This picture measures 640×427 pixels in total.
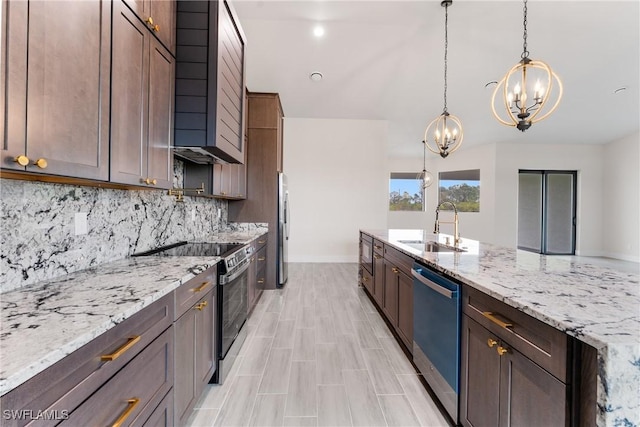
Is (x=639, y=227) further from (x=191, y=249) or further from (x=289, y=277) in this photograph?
(x=191, y=249)

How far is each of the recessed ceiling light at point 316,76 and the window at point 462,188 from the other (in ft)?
18.2

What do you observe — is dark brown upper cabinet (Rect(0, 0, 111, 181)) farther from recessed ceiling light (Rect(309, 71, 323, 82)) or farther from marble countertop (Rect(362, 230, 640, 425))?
recessed ceiling light (Rect(309, 71, 323, 82))

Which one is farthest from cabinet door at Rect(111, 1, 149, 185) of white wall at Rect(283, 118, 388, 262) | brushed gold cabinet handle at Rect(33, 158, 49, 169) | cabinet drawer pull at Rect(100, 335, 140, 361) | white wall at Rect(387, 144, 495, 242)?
white wall at Rect(387, 144, 495, 242)

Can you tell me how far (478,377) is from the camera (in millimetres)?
1285

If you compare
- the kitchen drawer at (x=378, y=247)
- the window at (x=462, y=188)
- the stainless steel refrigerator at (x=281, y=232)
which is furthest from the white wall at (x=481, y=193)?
the stainless steel refrigerator at (x=281, y=232)

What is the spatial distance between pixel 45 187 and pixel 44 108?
0.57 m

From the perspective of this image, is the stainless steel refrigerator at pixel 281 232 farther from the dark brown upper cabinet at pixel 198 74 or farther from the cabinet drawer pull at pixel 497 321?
the cabinet drawer pull at pixel 497 321

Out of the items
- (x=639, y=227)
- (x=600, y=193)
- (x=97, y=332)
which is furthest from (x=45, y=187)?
(x=600, y=193)

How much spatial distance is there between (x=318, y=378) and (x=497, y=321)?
136cm

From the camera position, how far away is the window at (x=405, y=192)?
367 inches

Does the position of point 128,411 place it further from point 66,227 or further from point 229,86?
point 229,86

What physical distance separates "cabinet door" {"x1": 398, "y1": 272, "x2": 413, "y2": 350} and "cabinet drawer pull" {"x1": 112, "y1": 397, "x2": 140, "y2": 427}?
1.80 m

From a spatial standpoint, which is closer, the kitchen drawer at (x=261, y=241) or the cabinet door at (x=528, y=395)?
the cabinet door at (x=528, y=395)

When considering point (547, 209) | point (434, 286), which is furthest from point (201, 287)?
point (547, 209)
